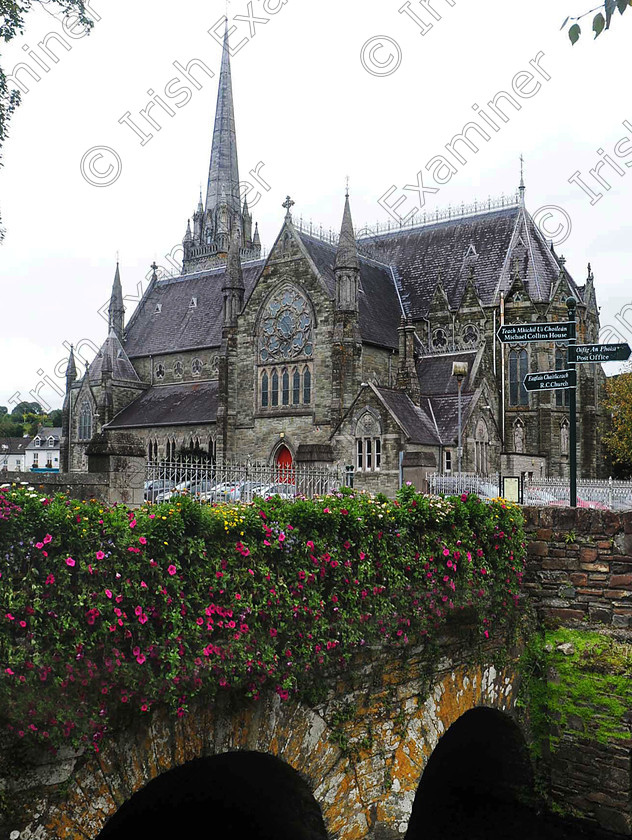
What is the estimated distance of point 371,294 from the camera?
4169 centimetres

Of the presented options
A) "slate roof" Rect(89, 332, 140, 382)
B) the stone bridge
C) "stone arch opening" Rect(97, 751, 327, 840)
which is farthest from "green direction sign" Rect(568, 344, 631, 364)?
"slate roof" Rect(89, 332, 140, 382)

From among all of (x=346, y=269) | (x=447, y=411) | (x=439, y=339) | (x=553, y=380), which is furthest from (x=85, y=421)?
(x=553, y=380)

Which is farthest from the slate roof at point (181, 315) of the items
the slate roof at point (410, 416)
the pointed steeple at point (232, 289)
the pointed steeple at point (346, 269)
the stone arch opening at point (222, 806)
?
the stone arch opening at point (222, 806)

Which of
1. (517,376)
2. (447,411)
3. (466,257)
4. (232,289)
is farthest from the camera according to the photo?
(466,257)

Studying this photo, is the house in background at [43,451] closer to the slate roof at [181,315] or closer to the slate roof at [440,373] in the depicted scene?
the slate roof at [181,315]

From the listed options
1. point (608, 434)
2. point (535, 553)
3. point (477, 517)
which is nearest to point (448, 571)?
point (477, 517)

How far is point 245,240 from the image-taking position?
6994 centimetres

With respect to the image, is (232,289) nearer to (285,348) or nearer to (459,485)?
(285,348)

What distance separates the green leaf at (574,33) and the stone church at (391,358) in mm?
26729

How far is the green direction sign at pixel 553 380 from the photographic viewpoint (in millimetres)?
11908

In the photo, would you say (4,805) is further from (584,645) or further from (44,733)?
(584,645)

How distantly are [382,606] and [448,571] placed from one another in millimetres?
1477

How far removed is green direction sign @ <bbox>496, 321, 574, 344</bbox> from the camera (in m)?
12.3

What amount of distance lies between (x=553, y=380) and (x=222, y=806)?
27.5 feet
